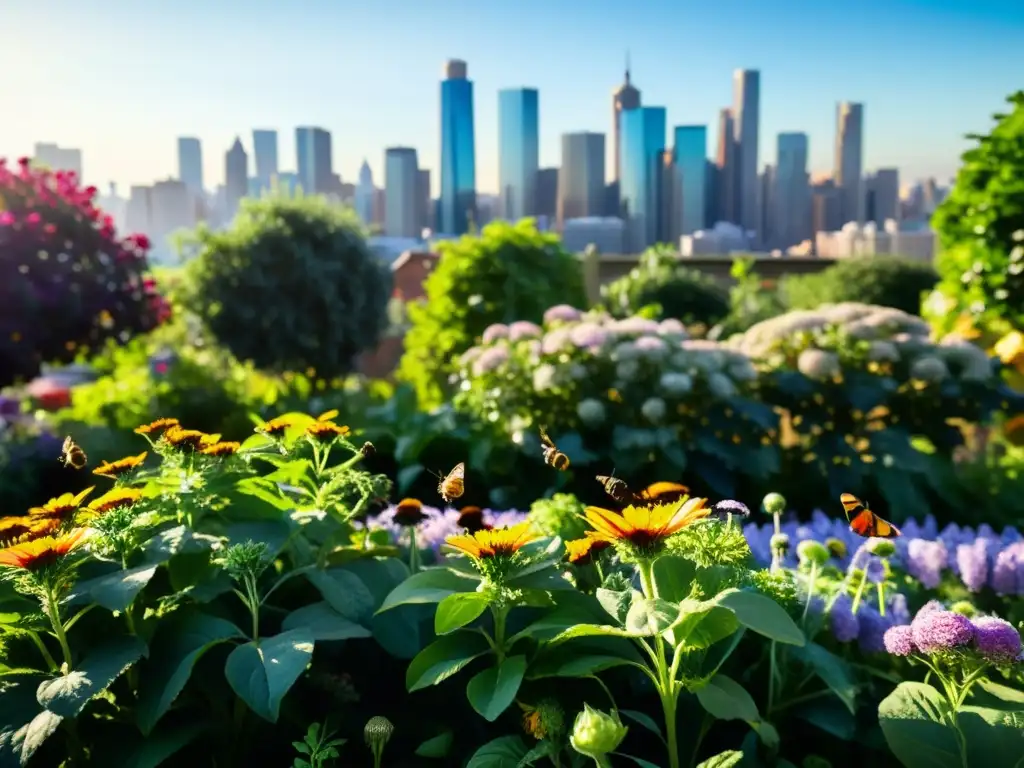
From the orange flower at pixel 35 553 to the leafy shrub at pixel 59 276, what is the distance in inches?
128

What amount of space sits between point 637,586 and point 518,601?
19cm

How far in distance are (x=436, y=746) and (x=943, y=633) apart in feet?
1.85

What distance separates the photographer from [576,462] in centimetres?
284

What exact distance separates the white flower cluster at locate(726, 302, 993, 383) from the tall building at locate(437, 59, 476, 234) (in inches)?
480

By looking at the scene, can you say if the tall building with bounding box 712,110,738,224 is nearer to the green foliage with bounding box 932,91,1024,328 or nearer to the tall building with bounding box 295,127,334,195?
the tall building with bounding box 295,127,334,195

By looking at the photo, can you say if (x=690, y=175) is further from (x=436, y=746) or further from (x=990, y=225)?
(x=436, y=746)

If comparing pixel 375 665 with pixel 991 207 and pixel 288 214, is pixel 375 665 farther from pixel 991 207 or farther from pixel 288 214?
pixel 288 214

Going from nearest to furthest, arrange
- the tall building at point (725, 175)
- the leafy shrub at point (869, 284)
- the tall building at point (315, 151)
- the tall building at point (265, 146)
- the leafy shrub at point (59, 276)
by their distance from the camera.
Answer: the leafy shrub at point (59, 276) → the leafy shrub at point (869, 284) → the tall building at point (725, 175) → the tall building at point (315, 151) → the tall building at point (265, 146)

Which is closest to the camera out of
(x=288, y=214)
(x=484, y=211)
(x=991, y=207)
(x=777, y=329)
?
(x=777, y=329)

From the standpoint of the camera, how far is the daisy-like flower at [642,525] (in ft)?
2.88

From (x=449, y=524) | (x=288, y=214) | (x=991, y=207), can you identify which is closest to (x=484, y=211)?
(x=288, y=214)

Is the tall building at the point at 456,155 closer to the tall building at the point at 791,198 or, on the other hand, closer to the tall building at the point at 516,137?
the tall building at the point at 516,137

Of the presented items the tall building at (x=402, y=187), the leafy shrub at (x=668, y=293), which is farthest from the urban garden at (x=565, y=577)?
the tall building at (x=402, y=187)

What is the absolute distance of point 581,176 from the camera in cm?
2573
